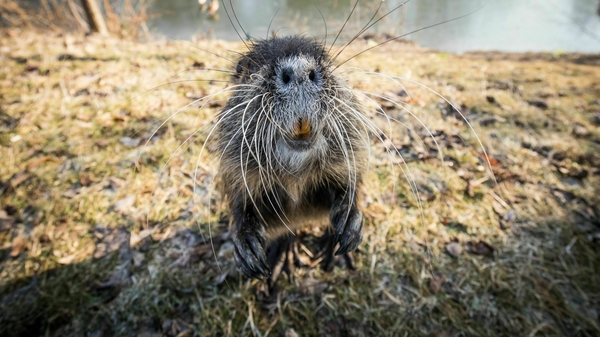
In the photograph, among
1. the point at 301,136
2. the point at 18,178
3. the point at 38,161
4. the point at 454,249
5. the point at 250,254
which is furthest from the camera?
the point at 38,161

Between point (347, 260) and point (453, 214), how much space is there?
1.02m

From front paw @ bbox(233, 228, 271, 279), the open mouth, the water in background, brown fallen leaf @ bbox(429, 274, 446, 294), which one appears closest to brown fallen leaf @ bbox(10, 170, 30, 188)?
front paw @ bbox(233, 228, 271, 279)

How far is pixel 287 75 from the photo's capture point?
4.90ft

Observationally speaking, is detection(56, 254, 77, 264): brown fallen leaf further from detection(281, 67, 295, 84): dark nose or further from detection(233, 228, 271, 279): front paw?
detection(281, 67, 295, 84): dark nose

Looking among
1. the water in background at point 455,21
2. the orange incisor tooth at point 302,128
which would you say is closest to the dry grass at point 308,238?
the orange incisor tooth at point 302,128

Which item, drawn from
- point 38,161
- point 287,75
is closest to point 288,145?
point 287,75

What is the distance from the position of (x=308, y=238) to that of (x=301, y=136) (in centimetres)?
143

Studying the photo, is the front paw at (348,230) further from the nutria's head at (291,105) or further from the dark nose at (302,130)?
the dark nose at (302,130)

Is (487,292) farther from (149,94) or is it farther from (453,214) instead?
(149,94)

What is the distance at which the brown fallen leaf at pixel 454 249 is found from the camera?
2.63 meters

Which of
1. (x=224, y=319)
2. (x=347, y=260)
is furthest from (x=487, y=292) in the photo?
(x=224, y=319)

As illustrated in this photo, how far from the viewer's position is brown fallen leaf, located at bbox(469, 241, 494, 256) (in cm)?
265

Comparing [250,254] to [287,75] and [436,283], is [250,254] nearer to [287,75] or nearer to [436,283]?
[287,75]

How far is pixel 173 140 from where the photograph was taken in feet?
11.4
